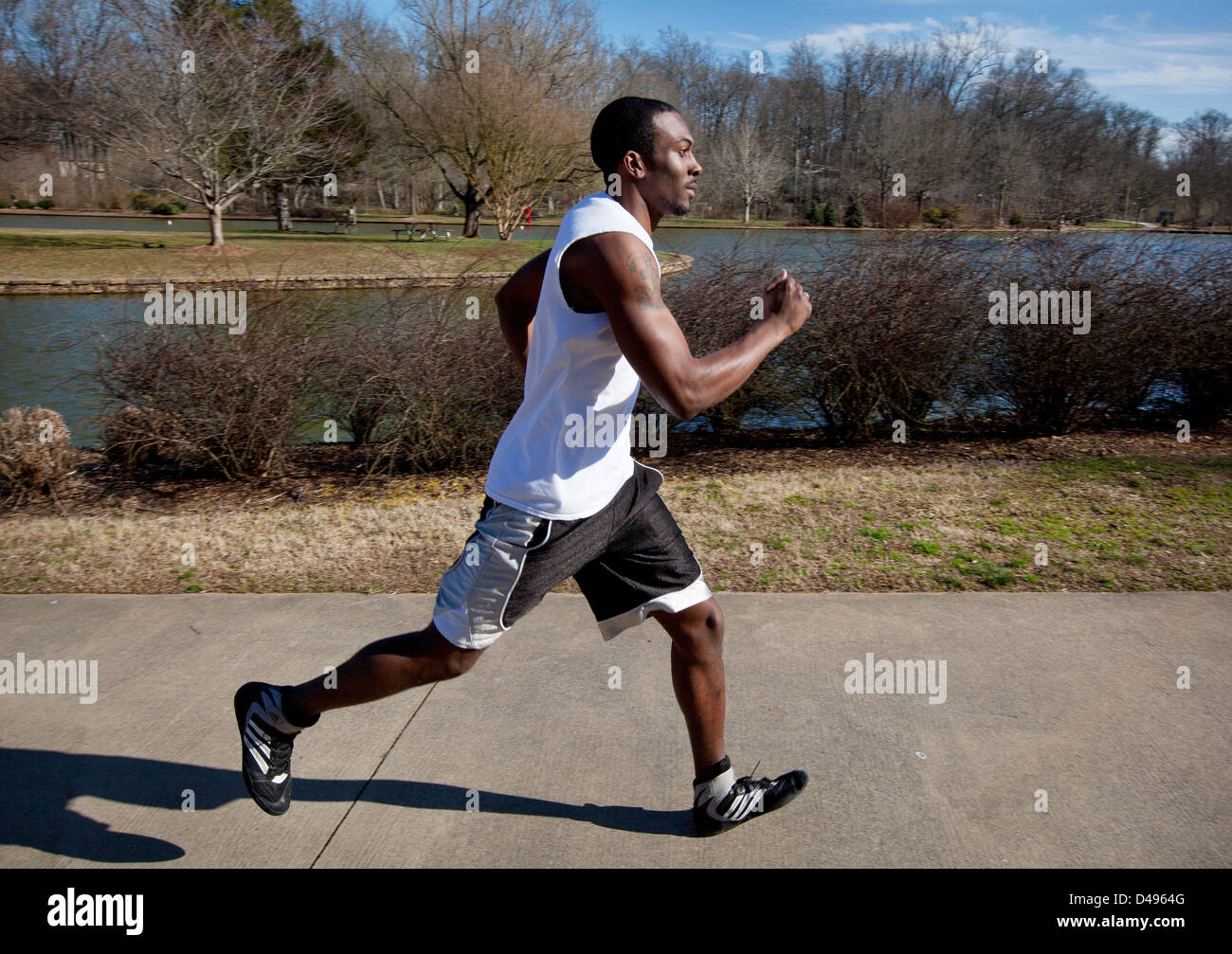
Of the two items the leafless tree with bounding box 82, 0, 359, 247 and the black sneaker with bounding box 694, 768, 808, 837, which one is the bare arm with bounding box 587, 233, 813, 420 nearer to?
the black sneaker with bounding box 694, 768, 808, 837

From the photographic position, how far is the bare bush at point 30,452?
5.79 metres

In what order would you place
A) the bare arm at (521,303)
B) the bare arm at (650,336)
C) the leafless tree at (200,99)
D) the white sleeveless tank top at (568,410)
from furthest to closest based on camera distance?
1. the leafless tree at (200,99)
2. the bare arm at (521,303)
3. the white sleeveless tank top at (568,410)
4. the bare arm at (650,336)

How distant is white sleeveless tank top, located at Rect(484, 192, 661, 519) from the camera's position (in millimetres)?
2334

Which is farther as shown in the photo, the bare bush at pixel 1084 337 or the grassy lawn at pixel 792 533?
the bare bush at pixel 1084 337

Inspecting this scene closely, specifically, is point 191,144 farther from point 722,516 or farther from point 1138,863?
point 1138,863

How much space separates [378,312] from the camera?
21.7ft

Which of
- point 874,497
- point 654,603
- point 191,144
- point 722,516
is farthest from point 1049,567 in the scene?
point 191,144

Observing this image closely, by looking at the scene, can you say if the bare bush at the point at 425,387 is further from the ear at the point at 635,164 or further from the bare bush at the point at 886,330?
the ear at the point at 635,164

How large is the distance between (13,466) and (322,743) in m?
3.88

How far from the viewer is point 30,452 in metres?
5.82

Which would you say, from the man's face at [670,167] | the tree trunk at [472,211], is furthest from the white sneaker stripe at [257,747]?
the tree trunk at [472,211]

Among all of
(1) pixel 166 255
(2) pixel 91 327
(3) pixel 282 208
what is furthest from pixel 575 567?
(3) pixel 282 208

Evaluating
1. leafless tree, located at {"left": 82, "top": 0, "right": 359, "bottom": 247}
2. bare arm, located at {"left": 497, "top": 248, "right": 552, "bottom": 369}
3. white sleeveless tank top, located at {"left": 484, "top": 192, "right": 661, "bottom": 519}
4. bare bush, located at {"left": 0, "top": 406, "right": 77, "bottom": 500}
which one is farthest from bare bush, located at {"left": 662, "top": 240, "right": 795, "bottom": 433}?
leafless tree, located at {"left": 82, "top": 0, "right": 359, "bottom": 247}

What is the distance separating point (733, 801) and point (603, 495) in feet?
3.14
